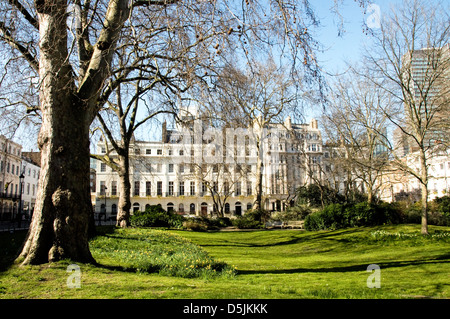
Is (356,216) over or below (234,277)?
over

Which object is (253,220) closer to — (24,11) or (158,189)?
(24,11)

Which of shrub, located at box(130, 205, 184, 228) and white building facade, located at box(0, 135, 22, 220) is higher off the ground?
white building facade, located at box(0, 135, 22, 220)

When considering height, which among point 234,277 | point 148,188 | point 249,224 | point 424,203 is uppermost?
point 148,188

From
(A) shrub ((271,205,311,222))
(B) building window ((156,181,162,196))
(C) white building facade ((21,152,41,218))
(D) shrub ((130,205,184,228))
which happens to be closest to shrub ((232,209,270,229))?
(A) shrub ((271,205,311,222))

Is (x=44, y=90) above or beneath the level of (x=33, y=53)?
beneath

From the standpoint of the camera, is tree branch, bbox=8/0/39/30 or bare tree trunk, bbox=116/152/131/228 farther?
bare tree trunk, bbox=116/152/131/228

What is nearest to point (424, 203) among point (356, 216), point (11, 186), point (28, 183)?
point (356, 216)

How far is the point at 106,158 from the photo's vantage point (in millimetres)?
19922

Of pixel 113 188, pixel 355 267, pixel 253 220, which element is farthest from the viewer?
pixel 113 188

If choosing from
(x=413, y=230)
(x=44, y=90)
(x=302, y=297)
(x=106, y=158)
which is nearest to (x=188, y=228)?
(x=106, y=158)

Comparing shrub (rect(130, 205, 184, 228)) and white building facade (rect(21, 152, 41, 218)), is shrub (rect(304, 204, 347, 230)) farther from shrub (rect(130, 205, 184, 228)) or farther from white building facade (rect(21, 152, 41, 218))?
white building facade (rect(21, 152, 41, 218))
